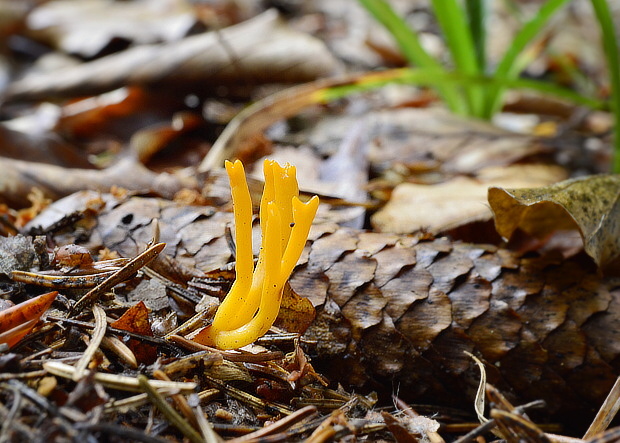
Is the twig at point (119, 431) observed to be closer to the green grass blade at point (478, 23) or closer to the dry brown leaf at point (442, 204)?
the dry brown leaf at point (442, 204)

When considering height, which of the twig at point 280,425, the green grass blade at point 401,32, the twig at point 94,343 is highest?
the green grass blade at point 401,32

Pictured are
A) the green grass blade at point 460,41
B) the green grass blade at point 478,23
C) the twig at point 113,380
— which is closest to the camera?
the twig at point 113,380

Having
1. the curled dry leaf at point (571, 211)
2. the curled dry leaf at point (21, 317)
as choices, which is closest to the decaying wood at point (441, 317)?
the curled dry leaf at point (571, 211)

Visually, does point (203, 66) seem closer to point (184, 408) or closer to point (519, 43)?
point (519, 43)

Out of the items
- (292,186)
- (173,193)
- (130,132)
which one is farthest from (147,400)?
(130,132)

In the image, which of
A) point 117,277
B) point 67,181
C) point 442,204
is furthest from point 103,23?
point 117,277
